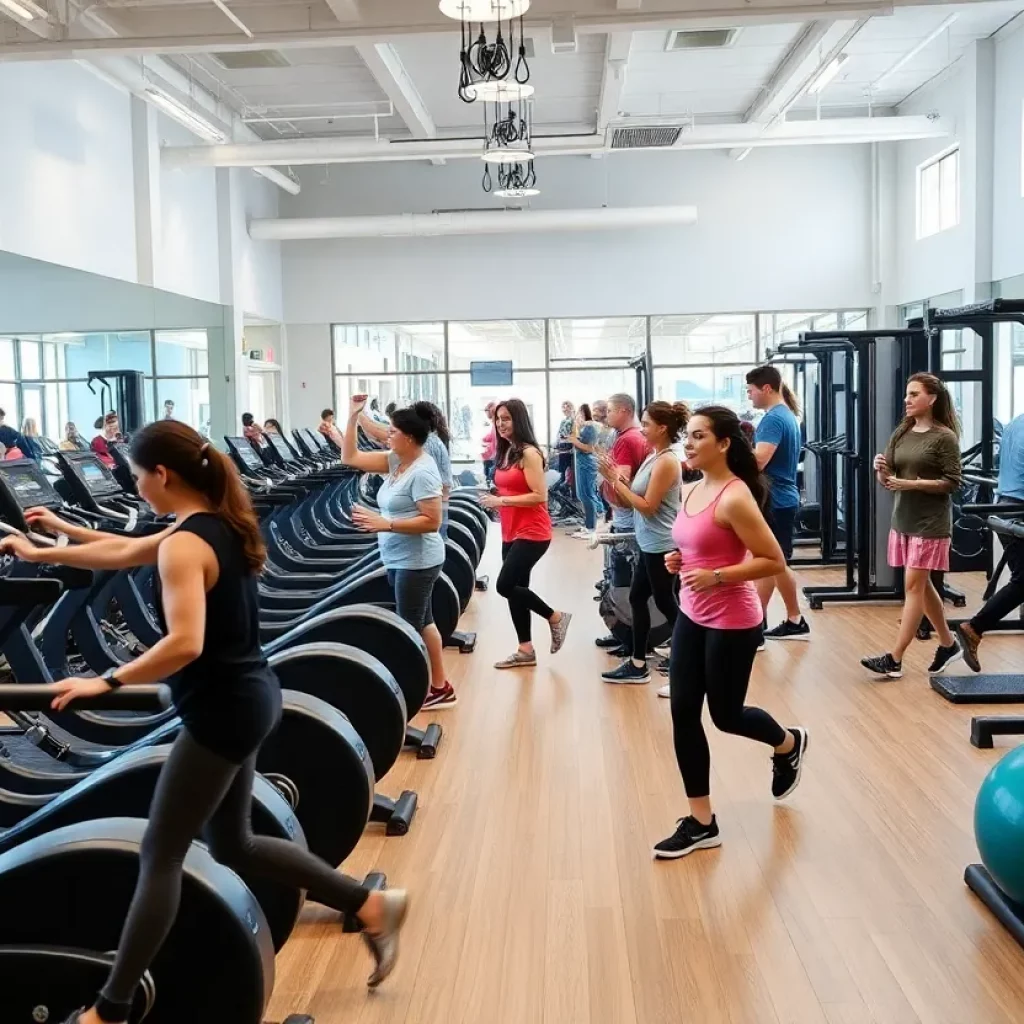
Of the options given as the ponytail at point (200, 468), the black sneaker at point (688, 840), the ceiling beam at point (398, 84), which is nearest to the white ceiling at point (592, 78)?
the ceiling beam at point (398, 84)

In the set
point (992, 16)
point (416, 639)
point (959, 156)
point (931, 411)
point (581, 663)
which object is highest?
point (992, 16)

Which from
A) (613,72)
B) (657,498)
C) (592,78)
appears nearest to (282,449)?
(657,498)

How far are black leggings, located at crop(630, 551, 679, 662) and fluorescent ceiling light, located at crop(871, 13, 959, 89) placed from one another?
9013 millimetres

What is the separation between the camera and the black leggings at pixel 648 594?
541cm

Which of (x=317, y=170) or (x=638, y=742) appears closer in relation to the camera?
(x=638, y=742)

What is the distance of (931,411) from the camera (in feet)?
18.6

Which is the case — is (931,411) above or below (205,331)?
below

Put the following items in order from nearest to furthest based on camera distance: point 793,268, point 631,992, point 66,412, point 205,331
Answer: point 631,992
point 66,412
point 205,331
point 793,268

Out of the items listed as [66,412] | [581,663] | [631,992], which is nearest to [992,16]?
[581,663]

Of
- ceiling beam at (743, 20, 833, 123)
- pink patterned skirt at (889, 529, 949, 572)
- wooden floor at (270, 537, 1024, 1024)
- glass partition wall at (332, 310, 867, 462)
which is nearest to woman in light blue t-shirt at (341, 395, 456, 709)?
wooden floor at (270, 537, 1024, 1024)

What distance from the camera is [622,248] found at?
1739 cm

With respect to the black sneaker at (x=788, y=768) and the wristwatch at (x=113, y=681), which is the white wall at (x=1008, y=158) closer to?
the black sneaker at (x=788, y=768)

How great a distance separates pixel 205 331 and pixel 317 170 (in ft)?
13.3

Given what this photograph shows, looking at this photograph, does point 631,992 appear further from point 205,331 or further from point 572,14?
point 205,331
